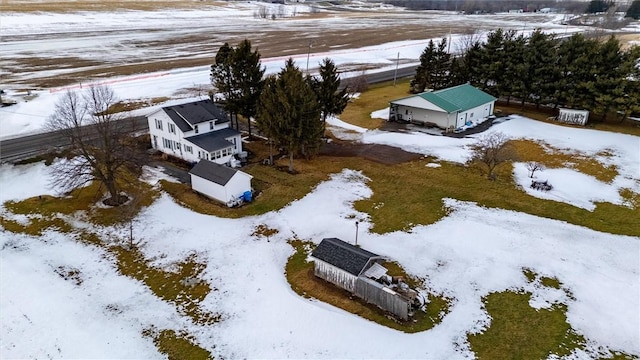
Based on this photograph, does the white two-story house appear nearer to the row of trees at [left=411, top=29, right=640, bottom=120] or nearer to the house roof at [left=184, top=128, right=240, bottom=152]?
the house roof at [left=184, top=128, right=240, bottom=152]

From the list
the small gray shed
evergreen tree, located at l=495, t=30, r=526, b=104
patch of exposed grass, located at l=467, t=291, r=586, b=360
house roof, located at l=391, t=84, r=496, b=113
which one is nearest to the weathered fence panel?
the small gray shed

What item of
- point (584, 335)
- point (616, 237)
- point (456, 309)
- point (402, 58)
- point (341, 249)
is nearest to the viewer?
point (584, 335)

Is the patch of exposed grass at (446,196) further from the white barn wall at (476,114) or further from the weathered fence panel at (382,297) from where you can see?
the white barn wall at (476,114)

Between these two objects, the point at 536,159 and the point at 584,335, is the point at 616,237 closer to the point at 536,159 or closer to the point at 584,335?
the point at 584,335

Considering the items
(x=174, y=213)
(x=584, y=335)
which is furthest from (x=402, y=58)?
(x=584, y=335)

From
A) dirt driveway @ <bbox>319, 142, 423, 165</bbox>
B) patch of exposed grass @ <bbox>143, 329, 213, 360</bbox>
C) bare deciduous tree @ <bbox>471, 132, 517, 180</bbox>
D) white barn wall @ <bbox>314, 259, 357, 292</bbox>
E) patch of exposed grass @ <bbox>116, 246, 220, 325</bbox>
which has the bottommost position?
patch of exposed grass @ <bbox>143, 329, 213, 360</bbox>

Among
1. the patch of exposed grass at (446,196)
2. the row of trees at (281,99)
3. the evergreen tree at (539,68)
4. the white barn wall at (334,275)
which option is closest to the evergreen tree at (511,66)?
the evergreen tree at (539,68)

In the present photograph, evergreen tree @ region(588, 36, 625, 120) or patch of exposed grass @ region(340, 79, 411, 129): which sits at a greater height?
evergreen tree @ region(588, 36, 625, 120)
